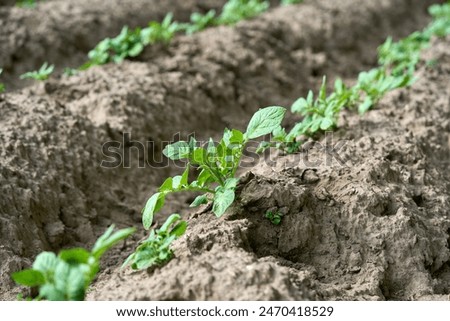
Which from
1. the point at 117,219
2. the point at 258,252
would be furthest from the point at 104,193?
the point at 258,252

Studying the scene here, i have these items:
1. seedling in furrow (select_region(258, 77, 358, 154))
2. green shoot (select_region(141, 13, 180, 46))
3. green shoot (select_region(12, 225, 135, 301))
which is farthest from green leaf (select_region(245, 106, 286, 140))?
green shoot (select_region(141, 13, 180, 46))

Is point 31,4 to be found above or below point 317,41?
above

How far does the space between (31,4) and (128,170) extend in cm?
283

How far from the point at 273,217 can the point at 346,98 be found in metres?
1.40

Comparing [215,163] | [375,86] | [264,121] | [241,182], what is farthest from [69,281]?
[375,86]

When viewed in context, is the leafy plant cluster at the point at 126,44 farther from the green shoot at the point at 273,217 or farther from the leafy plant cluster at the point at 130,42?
the green shoot at the point at 273,217

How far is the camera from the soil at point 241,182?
8.19 feet

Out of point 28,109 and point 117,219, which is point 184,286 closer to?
point 117,219

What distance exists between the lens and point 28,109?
379 cm

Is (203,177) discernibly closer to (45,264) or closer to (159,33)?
(45,264)

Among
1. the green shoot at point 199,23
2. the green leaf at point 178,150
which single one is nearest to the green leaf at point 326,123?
the green leaf at point 178,150

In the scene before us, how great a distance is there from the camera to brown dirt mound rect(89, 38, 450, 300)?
2.24 meters
